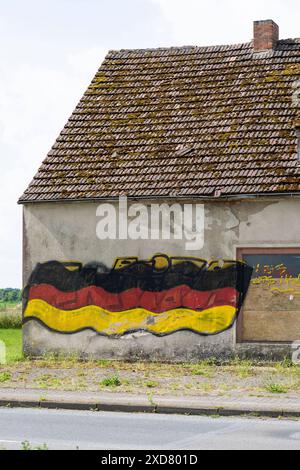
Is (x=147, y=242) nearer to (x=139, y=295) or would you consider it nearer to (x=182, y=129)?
(x=139, y=295)

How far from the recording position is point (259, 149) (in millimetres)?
21719

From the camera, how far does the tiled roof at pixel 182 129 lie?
2150 centimetres

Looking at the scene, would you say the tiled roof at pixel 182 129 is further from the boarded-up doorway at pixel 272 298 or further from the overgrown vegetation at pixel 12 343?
the overgrown vegetation at pixel 12 343

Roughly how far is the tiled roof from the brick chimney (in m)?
0.23

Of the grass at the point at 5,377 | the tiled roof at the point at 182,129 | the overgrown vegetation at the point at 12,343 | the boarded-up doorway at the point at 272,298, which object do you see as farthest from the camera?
the overgrown vegetation at the point at 12,343

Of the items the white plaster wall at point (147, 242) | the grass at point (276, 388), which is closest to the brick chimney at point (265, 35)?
the white plaster wall at point (147, 242)

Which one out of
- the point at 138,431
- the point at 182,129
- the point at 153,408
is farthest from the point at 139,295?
the point at 138,431

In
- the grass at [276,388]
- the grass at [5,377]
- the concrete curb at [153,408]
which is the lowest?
the concrete curb at [153,408]

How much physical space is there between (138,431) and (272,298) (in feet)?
29.0

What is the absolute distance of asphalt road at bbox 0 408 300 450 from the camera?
1099 cm

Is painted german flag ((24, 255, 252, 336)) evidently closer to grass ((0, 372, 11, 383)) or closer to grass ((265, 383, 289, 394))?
grass ((0, 372, 11, 383))

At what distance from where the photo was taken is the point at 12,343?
31547 mm

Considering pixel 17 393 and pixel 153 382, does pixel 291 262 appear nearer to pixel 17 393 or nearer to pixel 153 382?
pixel 153 382

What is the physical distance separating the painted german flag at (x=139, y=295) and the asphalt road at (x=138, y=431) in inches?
281
